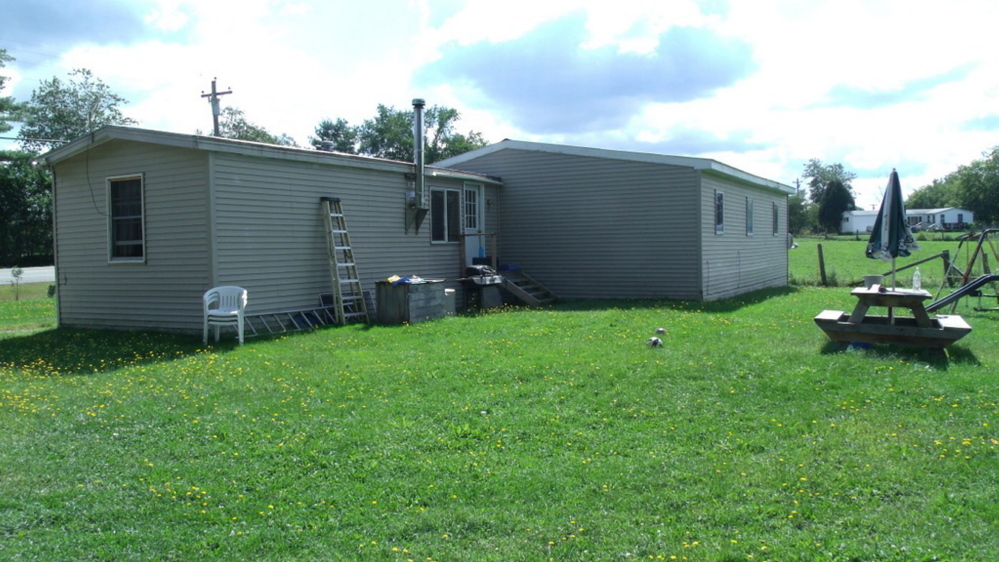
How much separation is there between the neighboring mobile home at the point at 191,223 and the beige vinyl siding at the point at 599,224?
4.49 m

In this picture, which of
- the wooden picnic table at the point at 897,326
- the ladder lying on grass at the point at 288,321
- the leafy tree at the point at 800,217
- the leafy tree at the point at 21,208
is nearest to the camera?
the wooden picnic table at the point at 897,326

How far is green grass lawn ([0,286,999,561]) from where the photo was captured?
402 centimetres

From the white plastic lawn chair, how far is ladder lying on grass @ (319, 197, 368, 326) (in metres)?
1.86

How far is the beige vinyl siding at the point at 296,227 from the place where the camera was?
37.9ft

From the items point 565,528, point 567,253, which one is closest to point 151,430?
point 565,528

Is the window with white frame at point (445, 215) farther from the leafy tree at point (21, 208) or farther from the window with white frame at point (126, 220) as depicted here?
the leafy tree at point (21, 208)

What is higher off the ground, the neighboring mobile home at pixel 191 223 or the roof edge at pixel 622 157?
the roof edge at pixel 622 157

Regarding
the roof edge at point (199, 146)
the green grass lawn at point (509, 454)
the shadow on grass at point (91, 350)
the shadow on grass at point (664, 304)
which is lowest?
the green grass lawn at point (509, 454)

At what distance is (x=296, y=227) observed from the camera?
12648 mm

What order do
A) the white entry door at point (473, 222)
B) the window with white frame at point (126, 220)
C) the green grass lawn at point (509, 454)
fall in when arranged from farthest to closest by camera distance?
the white entry door at point (473, 222) → the window with white frame at point (126, 220) → the green grass lawn at point (509, 454)

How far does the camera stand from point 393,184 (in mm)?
14742

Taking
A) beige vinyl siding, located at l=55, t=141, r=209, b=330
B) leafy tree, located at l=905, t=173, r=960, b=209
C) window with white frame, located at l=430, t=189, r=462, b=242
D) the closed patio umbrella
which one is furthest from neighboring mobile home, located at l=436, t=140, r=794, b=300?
leafy tree, located at l=905, t=173, r=960, b=209

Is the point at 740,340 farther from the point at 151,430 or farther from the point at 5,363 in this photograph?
the point at 5,363

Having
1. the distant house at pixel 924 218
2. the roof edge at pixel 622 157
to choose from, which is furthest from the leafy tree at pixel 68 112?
the distant house at pixel 924 218
